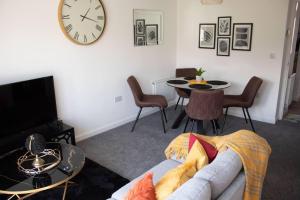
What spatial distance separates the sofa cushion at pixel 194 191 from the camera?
139 centimetres

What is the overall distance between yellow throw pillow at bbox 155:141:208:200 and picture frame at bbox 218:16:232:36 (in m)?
3.19

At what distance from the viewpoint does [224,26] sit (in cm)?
468

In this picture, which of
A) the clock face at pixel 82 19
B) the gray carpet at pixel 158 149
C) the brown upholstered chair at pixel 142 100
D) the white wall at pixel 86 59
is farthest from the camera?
the brown upholstered chair at pixel 142 100

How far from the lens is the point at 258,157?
6.49ft

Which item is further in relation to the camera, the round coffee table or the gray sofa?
the round coffee table

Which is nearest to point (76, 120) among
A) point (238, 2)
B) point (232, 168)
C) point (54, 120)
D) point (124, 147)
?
point (54, 120)

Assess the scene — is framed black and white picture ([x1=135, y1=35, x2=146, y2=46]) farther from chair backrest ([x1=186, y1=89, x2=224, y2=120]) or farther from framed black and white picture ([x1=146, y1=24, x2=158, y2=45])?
chair backrest ([x1=186, y1=89, x2=224, y2=120])

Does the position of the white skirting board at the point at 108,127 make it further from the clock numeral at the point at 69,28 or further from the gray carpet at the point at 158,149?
the clock numeral at the point at 69,28

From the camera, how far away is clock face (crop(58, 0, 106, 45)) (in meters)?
3.37

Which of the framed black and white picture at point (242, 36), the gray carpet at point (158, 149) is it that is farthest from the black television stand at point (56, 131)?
the framed black and white picture at point (242, 36)

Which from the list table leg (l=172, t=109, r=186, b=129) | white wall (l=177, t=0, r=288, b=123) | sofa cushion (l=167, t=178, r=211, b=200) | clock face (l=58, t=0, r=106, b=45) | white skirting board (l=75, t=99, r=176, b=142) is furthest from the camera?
table leg (l=172, t=109, r=186, b=129)

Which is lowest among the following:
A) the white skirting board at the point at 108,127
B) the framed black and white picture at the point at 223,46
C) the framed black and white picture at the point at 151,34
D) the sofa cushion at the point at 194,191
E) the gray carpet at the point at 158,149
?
the gray carpet at the point at 158,149

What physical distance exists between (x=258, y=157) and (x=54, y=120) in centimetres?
248

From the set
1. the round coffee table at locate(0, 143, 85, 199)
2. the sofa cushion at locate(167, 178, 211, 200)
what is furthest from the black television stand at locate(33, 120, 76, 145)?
the sofa cushion at locate(167, 178, 211, 200)
